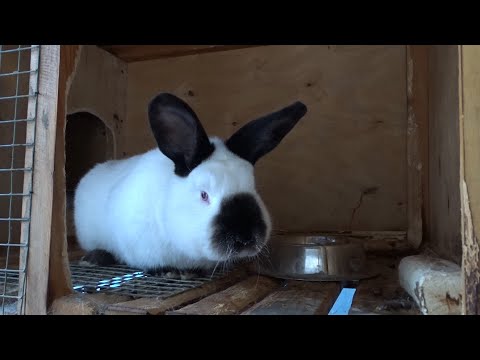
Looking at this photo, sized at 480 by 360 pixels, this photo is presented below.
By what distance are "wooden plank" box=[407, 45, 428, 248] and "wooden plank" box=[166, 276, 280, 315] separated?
102cm

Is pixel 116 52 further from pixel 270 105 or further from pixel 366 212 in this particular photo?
pixel 366 212

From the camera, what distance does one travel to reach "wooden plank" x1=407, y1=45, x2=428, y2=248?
8.69ft

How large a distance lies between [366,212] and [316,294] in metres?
1.20

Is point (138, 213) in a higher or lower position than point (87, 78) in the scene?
lower

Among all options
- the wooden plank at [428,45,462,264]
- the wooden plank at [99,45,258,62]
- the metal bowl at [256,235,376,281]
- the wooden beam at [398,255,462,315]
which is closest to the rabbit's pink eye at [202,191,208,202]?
the metal bowl at [256,235,376,281]

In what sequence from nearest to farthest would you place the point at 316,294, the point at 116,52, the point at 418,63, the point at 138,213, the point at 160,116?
1. the point at 316,294
2. the point at 160,116
3. the point at 138,213
4. the point at 418,63
5. the point at 116,52

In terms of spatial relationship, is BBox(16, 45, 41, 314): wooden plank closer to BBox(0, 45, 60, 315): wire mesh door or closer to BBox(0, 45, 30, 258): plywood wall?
BBox(0, 45, 60, 315): wire mesh door

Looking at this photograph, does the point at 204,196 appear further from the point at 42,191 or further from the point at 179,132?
the point at 42,191

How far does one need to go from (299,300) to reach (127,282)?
71 cm

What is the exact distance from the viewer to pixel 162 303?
1.55 metres

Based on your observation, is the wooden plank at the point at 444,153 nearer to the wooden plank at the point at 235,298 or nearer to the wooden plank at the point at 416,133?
the wooden plank at the point at 416,133

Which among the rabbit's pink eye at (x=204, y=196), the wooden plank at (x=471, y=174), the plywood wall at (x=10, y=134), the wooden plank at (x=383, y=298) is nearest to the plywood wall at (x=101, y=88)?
the plywood wall at (x=10, y=134)

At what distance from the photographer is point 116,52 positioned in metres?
3.28

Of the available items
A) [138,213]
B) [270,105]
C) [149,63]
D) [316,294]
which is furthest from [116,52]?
[316,294]
